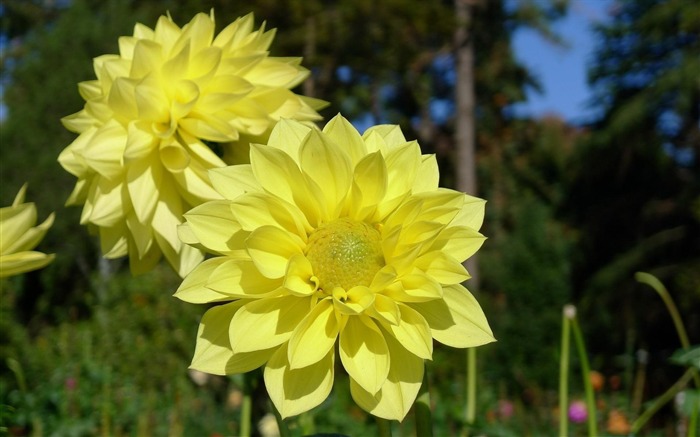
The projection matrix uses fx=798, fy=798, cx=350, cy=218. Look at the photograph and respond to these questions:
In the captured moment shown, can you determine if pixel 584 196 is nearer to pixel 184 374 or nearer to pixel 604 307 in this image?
pixel 604 307

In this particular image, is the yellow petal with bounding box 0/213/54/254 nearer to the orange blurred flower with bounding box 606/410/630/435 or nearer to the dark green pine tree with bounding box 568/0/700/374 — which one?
the orange blurred flower with bounding box 606/410/630/435

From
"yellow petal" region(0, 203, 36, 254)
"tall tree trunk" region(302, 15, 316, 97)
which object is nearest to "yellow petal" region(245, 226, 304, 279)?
"yellow petal" region(0, 203, 36, 254)

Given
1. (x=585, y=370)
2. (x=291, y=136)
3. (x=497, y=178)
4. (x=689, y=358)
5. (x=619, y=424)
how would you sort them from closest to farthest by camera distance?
1. (x=291, y=136)
2. (x=689, y=358)
3. (x=585, y=370)
4. (x=619, y=424)
5. (x=497, y=178)

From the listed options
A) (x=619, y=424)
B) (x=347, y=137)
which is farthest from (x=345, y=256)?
(x=619, y=424)

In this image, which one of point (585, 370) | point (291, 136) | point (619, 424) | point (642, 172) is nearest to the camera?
point (291, 136)

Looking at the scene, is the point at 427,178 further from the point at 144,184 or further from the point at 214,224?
the point at 144,184

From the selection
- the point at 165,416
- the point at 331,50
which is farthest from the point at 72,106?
the point at 165,416

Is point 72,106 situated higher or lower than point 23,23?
lower
